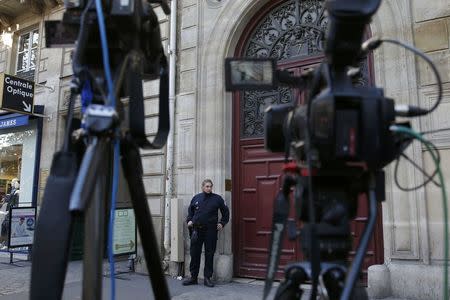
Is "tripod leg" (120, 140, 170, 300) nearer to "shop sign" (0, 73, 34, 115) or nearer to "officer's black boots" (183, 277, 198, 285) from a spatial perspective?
"officer's black boots" (183, 277, 198, 285)

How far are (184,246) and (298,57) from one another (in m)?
3.90

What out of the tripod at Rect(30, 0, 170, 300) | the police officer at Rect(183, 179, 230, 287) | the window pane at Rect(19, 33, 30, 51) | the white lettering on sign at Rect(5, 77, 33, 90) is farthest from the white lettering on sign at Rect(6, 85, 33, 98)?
the tripod at Rect(30, 0, 170, 300)

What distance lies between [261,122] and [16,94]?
625 centimetres

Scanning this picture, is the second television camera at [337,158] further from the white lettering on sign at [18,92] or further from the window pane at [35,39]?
the window pane at [35,39]

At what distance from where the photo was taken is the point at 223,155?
8117mm

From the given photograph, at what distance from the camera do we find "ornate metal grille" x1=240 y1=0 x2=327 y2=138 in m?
7.73

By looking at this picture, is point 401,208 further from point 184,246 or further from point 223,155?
point 184,246

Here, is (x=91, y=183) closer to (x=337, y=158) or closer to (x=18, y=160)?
(x=337, y=158)

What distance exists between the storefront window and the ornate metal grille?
6.31 metres

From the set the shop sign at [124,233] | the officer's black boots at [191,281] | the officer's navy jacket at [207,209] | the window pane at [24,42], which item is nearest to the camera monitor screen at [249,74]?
the officer's navy jacket at [207,209]

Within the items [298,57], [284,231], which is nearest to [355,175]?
Result: [284,231]

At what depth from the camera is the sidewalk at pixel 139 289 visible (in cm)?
648

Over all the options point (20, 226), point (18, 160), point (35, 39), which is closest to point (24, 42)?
point (35, 39)

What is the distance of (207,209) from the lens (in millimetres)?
7520
